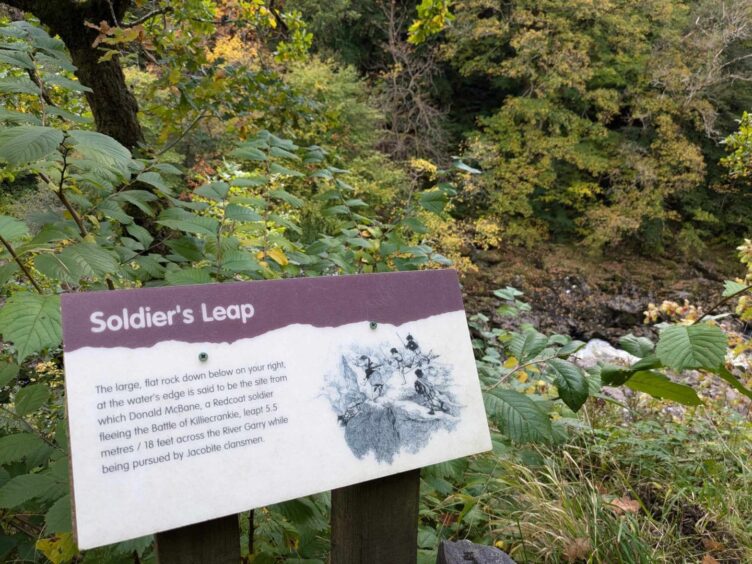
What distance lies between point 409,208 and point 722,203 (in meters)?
11.9

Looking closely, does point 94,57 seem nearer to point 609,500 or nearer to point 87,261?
point 87,261

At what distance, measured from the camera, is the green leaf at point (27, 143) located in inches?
25.3

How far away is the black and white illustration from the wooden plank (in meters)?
0.20

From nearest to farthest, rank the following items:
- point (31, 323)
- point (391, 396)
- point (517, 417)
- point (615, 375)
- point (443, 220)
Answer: point (31, 323) → point (391, 396) → point (517, 417) → point (615, 375) → point (443, 220)

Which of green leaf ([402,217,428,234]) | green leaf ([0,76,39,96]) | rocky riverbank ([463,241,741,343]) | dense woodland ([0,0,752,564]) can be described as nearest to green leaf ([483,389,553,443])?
dense woodland ([0,0,752,564])

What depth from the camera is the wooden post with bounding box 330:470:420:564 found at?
0.80 meters

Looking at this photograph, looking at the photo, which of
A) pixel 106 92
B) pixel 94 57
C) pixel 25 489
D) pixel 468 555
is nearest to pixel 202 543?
pixel 25 489

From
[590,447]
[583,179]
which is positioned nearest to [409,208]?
[590,447]

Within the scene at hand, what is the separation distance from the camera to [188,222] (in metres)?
1.06

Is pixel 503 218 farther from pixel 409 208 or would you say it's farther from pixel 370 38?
pixel 409 208

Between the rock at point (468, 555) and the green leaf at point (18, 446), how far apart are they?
2.26ft

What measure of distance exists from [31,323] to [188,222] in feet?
1.52

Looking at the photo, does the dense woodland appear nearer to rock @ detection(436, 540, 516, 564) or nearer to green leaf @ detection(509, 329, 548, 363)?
green leaf @ detection(509, 329, 548, 363)

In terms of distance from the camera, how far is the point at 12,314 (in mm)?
648
